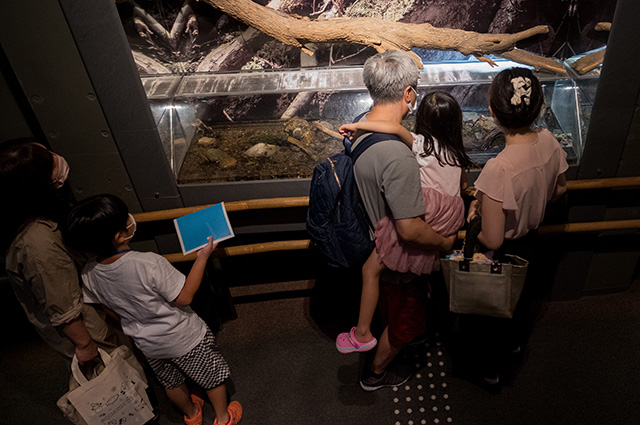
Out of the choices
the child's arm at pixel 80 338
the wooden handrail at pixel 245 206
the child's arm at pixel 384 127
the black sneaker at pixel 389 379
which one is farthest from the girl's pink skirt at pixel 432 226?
the child's arm at pixel 80 338

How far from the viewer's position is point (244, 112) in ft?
9.68

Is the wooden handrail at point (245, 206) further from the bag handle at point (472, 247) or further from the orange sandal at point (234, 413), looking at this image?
the orange sandal at point (234, 413)

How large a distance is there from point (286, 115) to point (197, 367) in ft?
5.57

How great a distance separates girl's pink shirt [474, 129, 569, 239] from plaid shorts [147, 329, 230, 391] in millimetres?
1619

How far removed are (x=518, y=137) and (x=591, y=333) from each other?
1.83 m

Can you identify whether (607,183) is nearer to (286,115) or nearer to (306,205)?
(306,205)

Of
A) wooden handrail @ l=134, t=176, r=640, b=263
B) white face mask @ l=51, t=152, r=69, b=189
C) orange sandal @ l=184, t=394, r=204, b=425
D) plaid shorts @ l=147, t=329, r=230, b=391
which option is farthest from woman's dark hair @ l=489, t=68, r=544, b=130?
orange sandal @ l=184, t=394, r=204, b=425

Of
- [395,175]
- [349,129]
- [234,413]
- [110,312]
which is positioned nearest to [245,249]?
[110,312]

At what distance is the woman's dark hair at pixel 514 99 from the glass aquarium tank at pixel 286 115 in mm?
888

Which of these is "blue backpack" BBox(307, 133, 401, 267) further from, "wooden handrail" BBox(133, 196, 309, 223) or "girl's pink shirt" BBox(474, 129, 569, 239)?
"girl's pink shirt" BBox(474, 129, 569, 239)

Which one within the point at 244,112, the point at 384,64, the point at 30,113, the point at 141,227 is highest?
the point at 384,64

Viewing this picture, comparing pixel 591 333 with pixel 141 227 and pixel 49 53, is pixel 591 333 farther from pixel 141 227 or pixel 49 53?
pixel 49 53

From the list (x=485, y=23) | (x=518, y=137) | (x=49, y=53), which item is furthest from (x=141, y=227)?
(x=485, y=23)

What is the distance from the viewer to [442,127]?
77.2 inches
